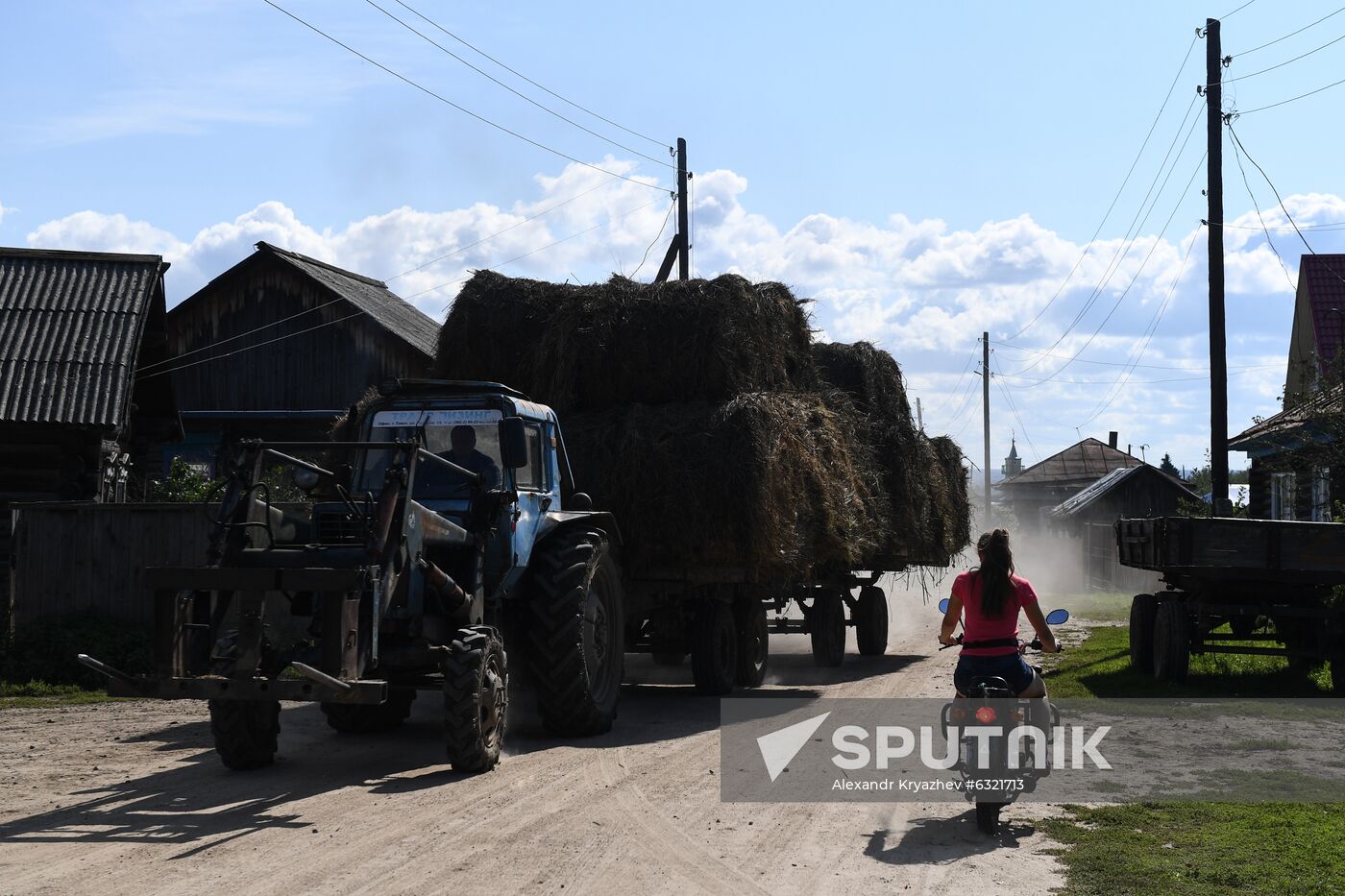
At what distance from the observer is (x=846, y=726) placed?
11.8 m

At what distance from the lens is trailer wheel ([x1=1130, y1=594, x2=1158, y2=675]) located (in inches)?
610

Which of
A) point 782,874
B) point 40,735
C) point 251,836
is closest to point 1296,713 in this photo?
point 782,874

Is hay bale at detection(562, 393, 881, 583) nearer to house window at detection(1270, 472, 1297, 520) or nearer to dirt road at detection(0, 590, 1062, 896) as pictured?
dirt road at detection(0, 590, 1062, 896)

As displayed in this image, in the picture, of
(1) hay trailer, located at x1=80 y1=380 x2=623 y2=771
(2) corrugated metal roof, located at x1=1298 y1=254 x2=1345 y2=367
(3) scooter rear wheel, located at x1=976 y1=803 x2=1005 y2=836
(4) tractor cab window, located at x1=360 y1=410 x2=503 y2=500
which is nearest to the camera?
(3) scooter rear wheel, located at x1=976 y1=803 x2=1005 y2=836

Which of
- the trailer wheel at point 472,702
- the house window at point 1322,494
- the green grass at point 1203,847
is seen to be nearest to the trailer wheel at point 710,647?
the trailer wheel at point 472,702

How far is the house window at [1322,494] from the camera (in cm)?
2009

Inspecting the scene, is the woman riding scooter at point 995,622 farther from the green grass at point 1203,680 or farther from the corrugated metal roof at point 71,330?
the corrugated metal roof at point 71,330

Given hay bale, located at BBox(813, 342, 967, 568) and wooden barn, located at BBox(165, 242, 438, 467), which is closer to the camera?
hay bale, located at BBox(813, 342, 967, 568)

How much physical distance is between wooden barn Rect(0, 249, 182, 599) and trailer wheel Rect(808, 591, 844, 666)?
928 centimetres

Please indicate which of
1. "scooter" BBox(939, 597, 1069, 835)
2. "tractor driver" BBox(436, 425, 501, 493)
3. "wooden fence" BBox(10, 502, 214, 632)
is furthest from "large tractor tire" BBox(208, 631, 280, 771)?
"wooden fence" BBox(10, 502, 214, 632)

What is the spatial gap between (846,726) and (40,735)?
269 inches

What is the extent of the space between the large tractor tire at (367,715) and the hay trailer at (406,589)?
2cm

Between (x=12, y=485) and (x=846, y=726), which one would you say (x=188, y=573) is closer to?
(x=846, y=726)

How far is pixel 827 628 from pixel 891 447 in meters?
2.60
